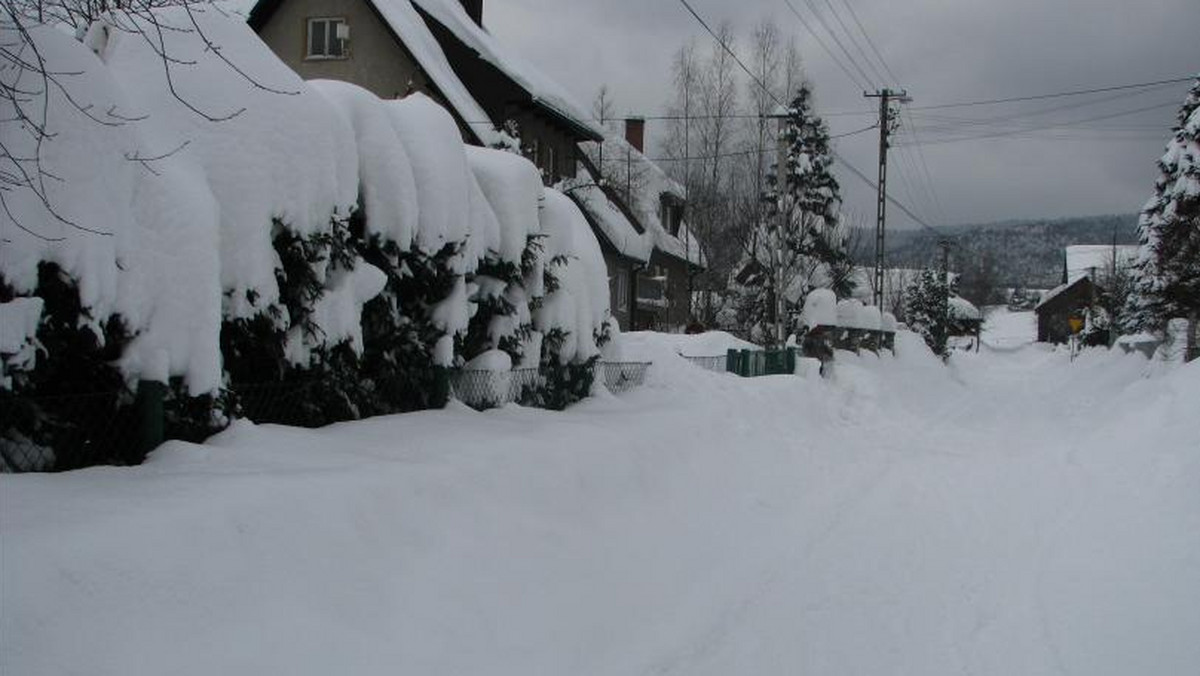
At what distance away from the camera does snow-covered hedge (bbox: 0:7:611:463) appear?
4.77 metres

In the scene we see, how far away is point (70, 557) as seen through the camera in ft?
12.0

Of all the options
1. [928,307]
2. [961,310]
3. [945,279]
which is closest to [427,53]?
[928,307]

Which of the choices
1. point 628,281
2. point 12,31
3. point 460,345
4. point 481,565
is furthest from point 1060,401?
point 12,31

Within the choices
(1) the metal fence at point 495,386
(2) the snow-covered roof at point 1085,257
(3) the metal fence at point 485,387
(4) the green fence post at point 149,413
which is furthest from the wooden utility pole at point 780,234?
(2) the snow-covered roof at point 1085,257

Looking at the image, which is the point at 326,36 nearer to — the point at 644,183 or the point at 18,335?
the point at 644,183

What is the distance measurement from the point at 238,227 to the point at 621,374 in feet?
23.5

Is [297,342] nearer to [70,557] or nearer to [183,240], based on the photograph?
[183,240]

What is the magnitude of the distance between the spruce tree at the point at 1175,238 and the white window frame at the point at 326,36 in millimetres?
20212

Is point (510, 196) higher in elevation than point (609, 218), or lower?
lower

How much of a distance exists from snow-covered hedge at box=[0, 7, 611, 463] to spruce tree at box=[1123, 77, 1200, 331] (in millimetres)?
17946

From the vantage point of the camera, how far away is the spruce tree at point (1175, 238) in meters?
21.1

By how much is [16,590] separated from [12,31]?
3.07m

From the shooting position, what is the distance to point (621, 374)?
12414 mm

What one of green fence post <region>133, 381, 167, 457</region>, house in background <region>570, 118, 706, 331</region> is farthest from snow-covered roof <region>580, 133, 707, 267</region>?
green fence post <region>133, 381, 167, 457</region>
